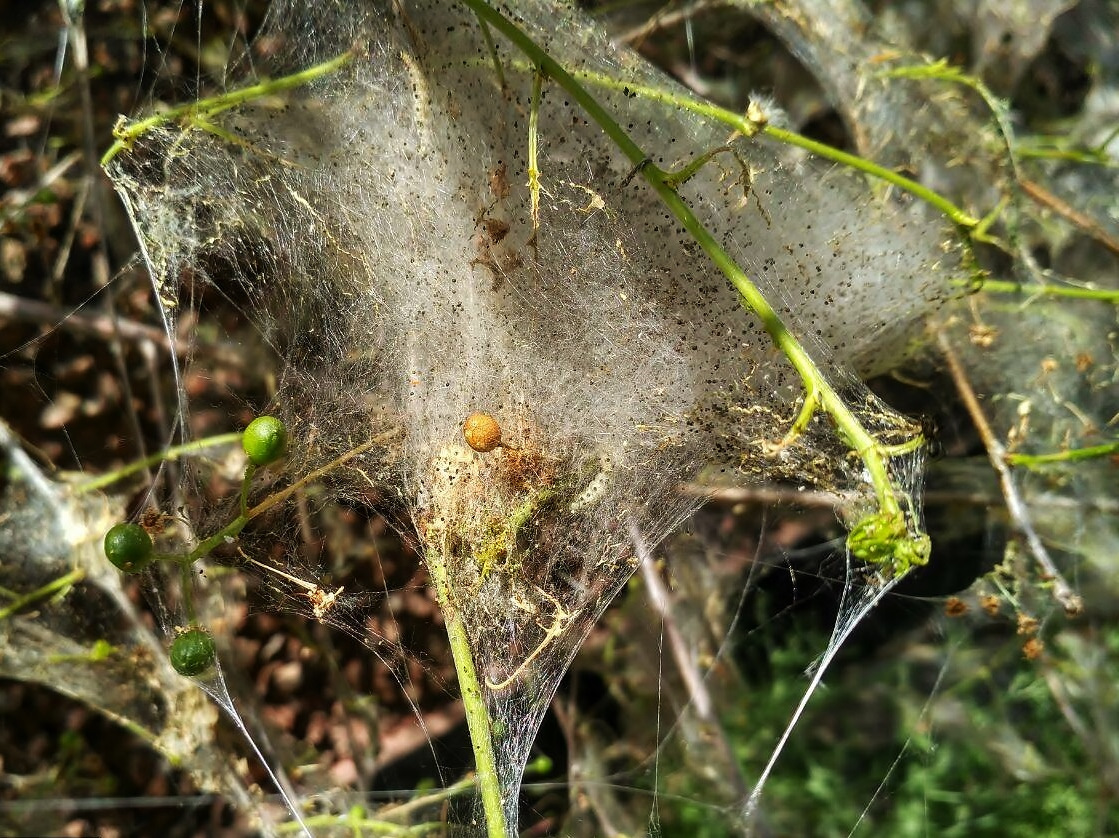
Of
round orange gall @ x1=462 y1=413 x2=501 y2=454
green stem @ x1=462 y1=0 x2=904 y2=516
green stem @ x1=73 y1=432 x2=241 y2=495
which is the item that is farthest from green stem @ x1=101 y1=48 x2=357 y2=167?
round orange gall @ x1=462 y1=413 x2=501 y2=454

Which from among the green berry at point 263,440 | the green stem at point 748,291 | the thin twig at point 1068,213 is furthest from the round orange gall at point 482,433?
the thin twig at point 1068,213

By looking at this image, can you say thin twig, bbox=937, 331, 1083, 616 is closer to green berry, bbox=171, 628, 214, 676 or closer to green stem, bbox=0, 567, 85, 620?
green berry, bbox=171, 628, 214, 676

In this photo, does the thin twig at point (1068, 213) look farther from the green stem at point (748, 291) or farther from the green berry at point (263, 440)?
the green berry at point (263, 440)

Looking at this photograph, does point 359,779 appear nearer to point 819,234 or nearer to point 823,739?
point 823,739

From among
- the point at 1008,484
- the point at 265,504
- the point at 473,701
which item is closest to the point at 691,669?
the point at 1008,484

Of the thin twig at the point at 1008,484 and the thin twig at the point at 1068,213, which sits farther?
the thin twig at the point at 1068,213

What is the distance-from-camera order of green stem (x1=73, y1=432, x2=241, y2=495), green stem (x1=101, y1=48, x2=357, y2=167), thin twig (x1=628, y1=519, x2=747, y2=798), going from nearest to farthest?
green stem (x1=101, y1=48, x2=357, y2=167) → green stem (x1=73, y1=432, x2=241, y2=495) → thin twig (x1=628, y1=519, x2=747, y2=798)
